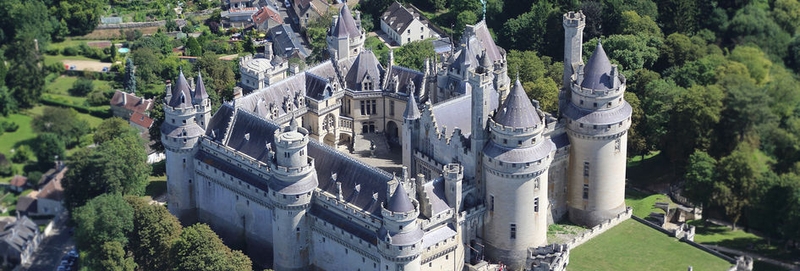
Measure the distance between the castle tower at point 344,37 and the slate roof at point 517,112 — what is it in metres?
35.4

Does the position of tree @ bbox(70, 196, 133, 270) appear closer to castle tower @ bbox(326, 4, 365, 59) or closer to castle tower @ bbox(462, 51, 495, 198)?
castle tower @ bbox(326, 4, 365, 59)

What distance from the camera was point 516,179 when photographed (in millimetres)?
123312

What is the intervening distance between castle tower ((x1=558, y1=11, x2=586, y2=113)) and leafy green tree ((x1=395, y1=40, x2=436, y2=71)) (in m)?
38.4

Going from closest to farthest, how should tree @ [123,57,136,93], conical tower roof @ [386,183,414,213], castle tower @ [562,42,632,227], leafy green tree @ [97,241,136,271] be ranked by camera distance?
conical tower roof @ [386,183,414,213]
castle tower @ [562,42,632,227]
leafy green tree @ [97,241,136,271]
tree @ [123,57,136,93]

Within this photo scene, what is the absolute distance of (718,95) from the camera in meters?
146

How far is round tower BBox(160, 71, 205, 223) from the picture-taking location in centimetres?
13588

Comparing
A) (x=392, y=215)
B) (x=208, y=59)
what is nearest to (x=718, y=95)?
(x=392, y=215)

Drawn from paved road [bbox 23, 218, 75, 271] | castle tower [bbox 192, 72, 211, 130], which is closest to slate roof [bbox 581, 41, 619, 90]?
castle tower [bbox 192, 72, 211, 130]

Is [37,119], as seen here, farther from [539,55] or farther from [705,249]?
[705,249]

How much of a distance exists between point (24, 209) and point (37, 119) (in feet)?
61.7

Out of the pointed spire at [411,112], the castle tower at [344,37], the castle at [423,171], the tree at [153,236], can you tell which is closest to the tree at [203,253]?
the tree at [153,236]

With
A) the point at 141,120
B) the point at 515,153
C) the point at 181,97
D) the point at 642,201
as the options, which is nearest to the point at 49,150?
the point at 141,120

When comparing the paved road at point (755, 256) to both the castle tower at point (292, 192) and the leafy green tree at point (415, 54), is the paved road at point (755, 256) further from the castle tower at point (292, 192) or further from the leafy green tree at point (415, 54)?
the leafy green tree at point (415, 54)

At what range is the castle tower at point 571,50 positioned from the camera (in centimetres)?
13212
